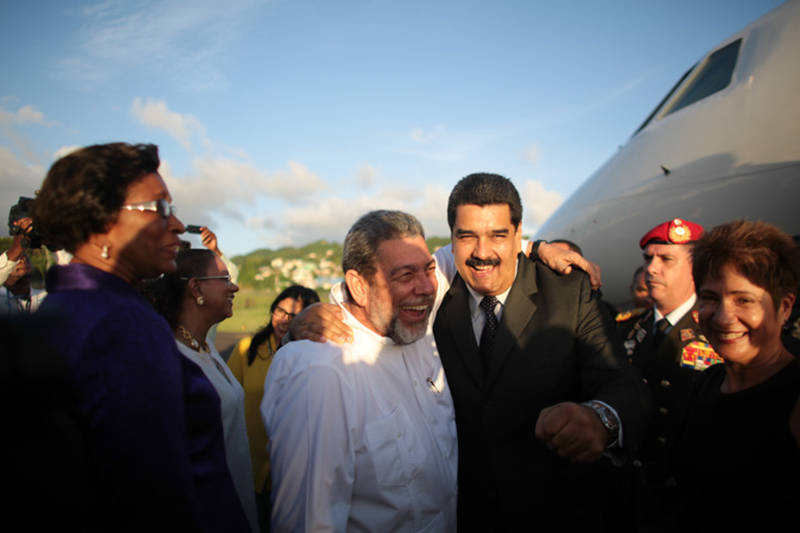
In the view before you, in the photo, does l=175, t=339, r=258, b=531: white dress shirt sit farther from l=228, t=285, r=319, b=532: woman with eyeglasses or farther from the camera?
the camera

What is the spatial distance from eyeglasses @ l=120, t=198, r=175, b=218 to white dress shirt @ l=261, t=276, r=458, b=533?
847 mm

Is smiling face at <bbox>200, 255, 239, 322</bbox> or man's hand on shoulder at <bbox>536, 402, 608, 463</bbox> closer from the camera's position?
man's hand on shoulder at <bbox>536, 402, 608, 463</bbox>

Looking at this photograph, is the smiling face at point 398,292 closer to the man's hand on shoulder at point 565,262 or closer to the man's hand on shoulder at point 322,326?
the man's hand on shoulder at point 322,326

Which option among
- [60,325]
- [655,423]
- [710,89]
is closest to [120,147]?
[60,325]

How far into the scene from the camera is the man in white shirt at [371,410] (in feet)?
5.78

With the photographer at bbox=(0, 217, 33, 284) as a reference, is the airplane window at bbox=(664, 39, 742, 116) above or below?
above

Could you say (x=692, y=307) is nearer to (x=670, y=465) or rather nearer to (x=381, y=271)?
(x=670, y=465)

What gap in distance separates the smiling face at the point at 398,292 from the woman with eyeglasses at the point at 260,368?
5.27 feet

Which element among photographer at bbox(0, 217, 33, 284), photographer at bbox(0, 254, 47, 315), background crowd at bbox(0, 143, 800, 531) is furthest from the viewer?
photographer at bbox(0, 254, 47, 315)

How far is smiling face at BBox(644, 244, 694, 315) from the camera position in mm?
3328

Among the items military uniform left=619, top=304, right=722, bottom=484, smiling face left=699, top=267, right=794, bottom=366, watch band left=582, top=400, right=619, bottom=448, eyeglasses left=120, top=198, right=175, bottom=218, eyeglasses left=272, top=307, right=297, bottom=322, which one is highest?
eyeglasses left=120, top=198, right=175, bottom=218

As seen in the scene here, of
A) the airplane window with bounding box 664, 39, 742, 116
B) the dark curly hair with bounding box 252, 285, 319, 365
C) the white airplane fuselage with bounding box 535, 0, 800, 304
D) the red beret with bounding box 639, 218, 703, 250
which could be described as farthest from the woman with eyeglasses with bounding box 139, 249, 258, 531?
the airplane window with bounding box 664, 39, 742, 116

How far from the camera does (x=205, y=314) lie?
301cm

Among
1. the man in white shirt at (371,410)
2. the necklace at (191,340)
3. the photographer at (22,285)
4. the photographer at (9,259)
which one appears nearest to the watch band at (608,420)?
the man in white shirt at (371,410)
